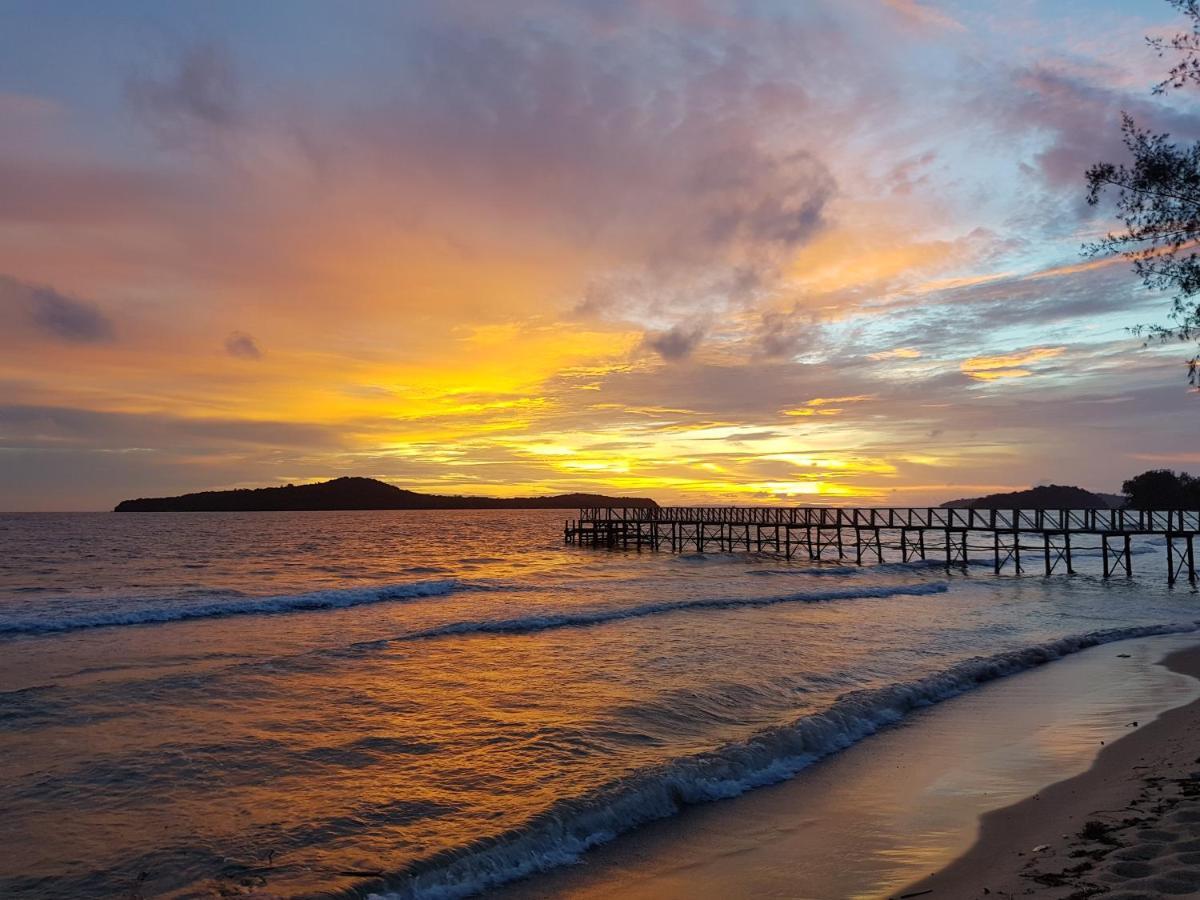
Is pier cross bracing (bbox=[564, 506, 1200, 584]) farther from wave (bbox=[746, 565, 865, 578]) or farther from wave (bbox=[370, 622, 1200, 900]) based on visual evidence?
wave (bbox=[370, 622, 1200, 900])

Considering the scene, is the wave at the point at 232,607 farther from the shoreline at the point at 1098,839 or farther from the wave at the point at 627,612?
the shoreline at the point at 1098,839

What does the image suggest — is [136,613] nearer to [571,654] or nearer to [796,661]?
[571,654]

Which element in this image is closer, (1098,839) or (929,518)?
(1098,839)

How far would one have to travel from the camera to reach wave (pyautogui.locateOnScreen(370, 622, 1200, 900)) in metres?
6.99

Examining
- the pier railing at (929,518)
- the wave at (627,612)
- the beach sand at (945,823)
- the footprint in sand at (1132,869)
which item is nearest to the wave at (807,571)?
the pier railing at (929,518)

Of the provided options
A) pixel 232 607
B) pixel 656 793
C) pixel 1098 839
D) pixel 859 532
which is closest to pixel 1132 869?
pixel 1098 839

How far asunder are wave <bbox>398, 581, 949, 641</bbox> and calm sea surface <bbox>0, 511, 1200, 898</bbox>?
0.16 meters

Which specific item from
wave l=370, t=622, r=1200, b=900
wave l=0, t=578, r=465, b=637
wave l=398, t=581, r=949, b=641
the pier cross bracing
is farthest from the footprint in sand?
the pier cross bracing

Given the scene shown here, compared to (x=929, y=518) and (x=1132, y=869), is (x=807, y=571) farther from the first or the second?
(x=1132, y=869)

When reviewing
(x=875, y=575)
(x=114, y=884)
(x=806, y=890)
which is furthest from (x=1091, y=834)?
(x=875, y=575)

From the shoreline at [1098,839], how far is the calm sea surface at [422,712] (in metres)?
3.05

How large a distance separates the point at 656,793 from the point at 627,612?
17.2m

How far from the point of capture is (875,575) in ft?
141

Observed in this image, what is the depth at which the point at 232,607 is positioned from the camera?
2742 cm
